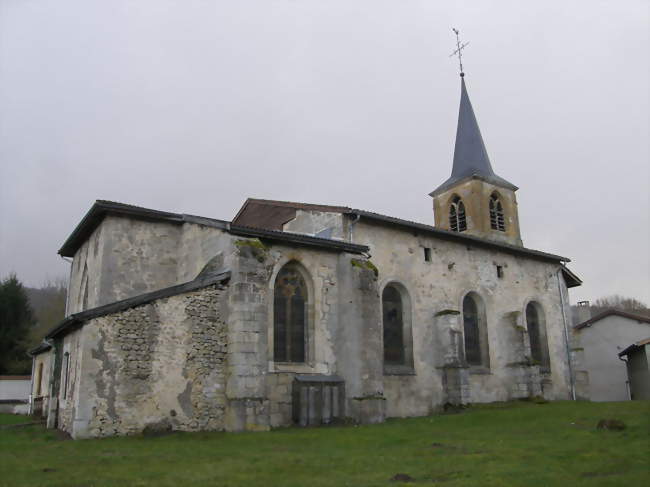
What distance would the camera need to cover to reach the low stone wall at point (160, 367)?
12773mm

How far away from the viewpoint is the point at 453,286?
20828 mm

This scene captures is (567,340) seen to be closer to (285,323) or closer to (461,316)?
(461,316)

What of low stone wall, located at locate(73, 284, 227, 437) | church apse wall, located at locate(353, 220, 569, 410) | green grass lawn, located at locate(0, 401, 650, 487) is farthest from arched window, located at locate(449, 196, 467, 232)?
low stone wall, located at locate(73, 284, 227, 437)

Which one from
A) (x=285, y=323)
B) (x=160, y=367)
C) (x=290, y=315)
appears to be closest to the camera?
(x=160, y=367)

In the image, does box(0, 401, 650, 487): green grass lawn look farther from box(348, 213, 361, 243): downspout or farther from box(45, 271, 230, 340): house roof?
box(348, 213, 361, 243): downspout

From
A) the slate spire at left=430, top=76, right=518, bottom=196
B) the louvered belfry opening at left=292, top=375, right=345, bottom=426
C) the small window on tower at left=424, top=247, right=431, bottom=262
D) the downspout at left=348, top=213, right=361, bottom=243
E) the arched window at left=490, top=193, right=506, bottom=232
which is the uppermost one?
Answer: the slate spire at left=430, top=76, right=518, bottom=196

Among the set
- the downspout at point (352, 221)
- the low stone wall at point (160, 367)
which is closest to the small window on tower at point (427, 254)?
the downspout at point (352, 221)

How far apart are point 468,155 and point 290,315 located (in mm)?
20391

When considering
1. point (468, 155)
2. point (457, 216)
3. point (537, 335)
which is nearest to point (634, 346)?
point (537, 335)

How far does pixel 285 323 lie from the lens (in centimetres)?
1596

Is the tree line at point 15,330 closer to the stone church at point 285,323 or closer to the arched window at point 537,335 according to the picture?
the stone church at point 285,323

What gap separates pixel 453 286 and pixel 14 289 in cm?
2806

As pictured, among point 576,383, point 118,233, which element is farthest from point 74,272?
point 576,383

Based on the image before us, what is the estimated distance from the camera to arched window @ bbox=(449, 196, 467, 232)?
31000 mm
